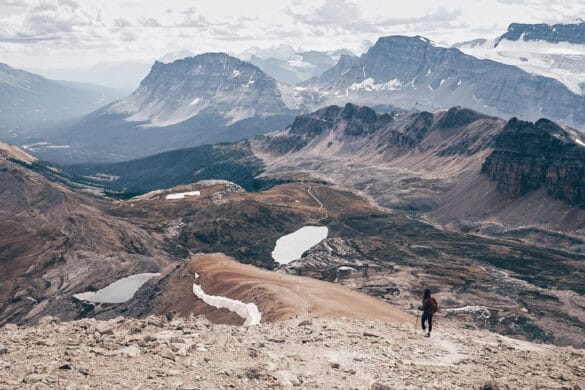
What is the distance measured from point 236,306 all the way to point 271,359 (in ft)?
127

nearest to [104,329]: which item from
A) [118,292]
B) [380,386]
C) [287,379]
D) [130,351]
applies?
[130,351]

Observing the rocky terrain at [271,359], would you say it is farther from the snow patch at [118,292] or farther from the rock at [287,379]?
the snow patch at [118,292]

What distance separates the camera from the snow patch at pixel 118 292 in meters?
125

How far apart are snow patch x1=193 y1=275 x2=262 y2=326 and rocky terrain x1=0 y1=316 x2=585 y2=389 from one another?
61.9ft

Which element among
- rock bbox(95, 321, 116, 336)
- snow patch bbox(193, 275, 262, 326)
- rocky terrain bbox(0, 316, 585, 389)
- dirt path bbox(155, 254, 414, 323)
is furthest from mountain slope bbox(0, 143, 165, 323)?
rocky terrain bbox(0, 316, 585, 389)

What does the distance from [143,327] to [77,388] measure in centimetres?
1896

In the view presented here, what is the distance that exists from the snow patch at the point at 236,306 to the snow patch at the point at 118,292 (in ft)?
125

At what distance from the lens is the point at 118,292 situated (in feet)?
424

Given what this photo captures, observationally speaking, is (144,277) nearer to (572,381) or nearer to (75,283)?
(75,283)

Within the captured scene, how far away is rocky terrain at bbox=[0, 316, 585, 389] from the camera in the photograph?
114 feet

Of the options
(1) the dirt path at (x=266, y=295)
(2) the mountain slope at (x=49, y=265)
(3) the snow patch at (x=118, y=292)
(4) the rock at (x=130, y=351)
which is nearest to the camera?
(4) the rock at (x=130, y=351)

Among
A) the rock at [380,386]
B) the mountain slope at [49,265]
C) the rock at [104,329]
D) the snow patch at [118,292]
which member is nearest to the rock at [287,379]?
the rock at [380,386]

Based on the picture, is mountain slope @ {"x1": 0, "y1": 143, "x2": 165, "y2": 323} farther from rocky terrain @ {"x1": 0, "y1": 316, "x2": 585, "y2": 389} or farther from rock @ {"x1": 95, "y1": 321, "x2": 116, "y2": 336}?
rocky terrain @ {"x1": 0, "y1": 316, "x2": 585, "y2": 389}

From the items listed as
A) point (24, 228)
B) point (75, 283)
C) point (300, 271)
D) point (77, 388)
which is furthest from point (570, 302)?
point (77, 388)
